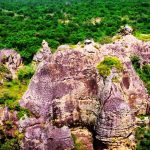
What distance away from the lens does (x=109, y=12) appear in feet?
394

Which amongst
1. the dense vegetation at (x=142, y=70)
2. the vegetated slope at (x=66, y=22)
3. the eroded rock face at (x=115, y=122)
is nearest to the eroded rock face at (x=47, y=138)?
the eroded rock face at (x=115, y=122)

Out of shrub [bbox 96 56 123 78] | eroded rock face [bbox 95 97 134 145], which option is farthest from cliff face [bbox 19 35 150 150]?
shrub [bbox 96 56 123 78]

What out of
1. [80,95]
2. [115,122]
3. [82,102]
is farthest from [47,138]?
[115,122]

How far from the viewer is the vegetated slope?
277ft

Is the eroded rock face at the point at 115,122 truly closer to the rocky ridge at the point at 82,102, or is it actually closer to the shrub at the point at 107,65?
the rocky ridge at the point at 82,102

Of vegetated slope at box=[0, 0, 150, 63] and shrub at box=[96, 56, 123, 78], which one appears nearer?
shrub at box=[96, 56, 123, 78]

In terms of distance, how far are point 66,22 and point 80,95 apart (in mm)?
74817

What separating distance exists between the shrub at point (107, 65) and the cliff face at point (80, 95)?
0.30 meters

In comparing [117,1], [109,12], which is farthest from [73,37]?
[117,1]

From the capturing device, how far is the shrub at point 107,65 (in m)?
36.8

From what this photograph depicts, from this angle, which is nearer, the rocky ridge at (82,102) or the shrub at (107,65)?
the rocky ridge at (82,102)

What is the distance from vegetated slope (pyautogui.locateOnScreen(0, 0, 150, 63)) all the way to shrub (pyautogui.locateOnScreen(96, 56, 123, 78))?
98.9ft

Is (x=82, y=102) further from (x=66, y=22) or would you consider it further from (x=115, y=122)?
(x=66, y=22)

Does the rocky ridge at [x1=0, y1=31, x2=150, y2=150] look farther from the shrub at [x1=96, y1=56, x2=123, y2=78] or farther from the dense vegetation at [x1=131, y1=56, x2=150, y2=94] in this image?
the dense vegetation at [x1=131, y1=56, x2=150, y2=94]
